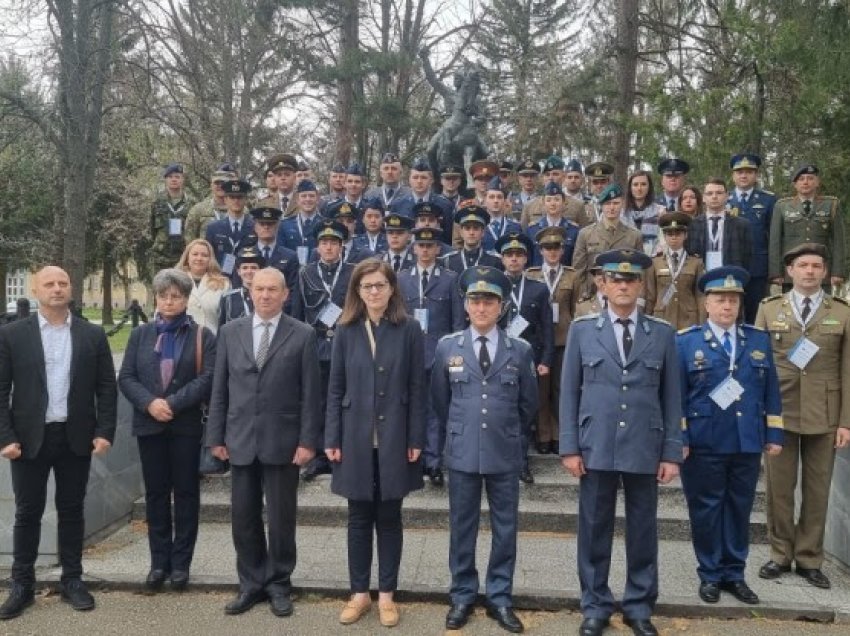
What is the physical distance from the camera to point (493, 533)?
4562 mm

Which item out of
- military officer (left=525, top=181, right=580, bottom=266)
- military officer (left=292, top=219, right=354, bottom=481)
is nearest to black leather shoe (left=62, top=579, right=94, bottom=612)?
military officer (left=292, top=219, right=354, bottom=481)

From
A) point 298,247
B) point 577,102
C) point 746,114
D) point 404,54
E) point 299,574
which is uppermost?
point 404,54

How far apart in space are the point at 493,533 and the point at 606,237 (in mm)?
3614

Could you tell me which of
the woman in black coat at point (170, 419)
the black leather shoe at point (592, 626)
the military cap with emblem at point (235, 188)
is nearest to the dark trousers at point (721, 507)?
the black leather shoe at point (592, 626)

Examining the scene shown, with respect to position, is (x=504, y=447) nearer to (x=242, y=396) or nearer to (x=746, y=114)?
(x=242, y=396)

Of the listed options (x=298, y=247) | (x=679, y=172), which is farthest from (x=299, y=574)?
(x=679, y=172)

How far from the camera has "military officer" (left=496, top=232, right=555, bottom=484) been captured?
657cm

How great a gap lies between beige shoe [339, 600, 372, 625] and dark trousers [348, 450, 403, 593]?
9cm

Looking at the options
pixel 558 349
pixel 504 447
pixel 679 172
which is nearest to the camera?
pixel 504 447

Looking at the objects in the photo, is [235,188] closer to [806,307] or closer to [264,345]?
[264,345]

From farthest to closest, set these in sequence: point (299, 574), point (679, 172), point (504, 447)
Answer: point (679, 172) → point (299, 574) → point (504, 447)

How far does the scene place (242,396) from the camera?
471 centimetres

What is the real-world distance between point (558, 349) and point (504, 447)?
2.87 metres

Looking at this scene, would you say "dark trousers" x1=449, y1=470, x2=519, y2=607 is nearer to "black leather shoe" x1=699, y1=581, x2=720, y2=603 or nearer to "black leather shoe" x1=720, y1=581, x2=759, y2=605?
"black leather shoe" x1=699, y1=581, x2=720, y2=603
